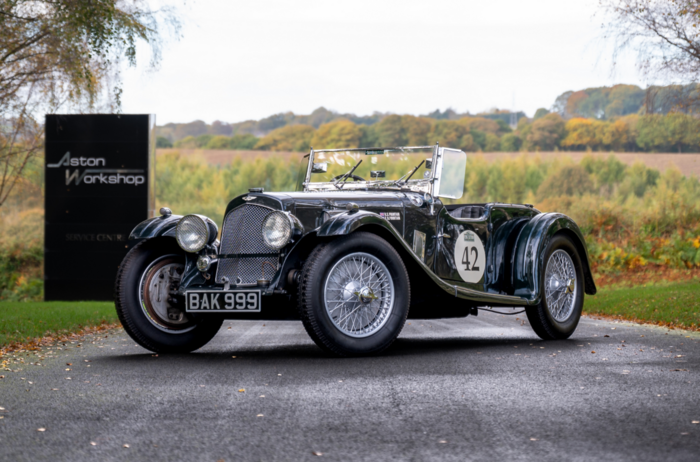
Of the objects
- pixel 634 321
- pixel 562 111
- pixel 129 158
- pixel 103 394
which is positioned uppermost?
pixel 562 111

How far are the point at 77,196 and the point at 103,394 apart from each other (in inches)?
558

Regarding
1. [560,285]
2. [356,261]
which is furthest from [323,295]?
[560,285]

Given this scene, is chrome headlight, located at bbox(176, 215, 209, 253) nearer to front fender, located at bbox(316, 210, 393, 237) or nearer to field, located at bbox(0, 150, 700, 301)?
front fender, located at bbox(316, 210, 393, 237)

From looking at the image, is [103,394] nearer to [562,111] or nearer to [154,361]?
[154,361]

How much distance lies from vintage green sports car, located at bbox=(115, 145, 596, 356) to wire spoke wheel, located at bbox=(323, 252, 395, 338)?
0.01 meters

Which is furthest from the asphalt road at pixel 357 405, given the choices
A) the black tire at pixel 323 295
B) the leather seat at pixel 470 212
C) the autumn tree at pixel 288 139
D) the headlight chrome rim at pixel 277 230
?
the autumn tree at pixel 288 139

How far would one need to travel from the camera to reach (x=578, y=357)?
6781 mm

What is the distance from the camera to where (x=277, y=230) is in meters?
6.82

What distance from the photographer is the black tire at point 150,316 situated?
7.05m

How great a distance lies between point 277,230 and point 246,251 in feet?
1.45

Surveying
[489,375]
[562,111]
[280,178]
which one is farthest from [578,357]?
[562,111]

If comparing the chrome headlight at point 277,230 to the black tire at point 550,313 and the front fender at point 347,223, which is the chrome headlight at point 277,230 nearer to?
the front fender at point 347,223

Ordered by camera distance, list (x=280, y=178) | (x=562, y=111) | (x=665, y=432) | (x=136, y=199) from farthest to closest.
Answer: (x=562, y=111) → (x=280, y=178) → (x=136, y=199) → (x=665, y=432)

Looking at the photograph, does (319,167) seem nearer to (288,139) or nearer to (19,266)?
(19,266)
